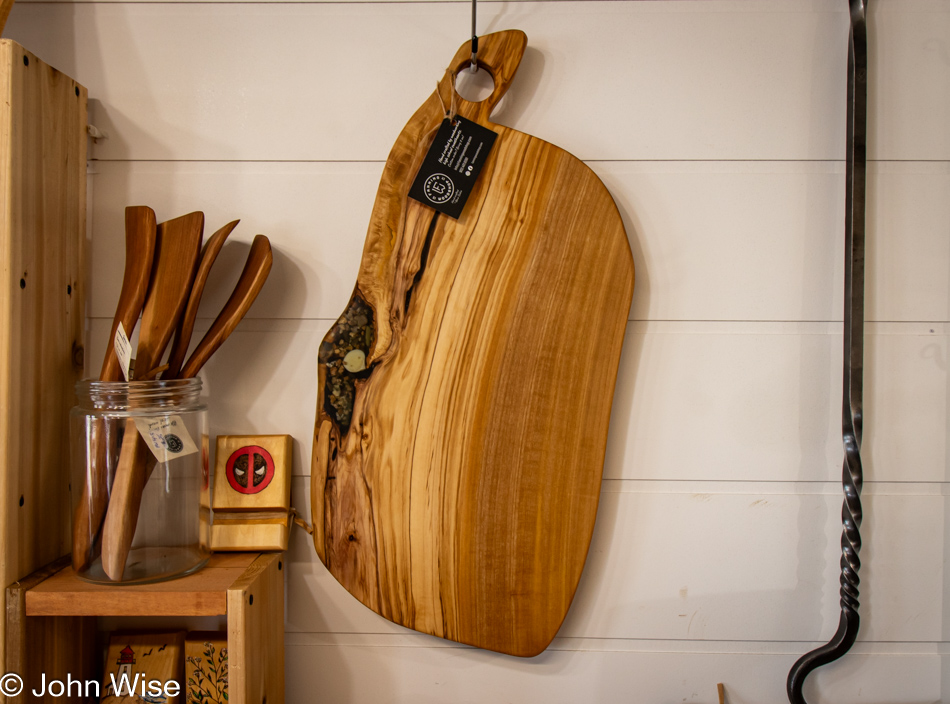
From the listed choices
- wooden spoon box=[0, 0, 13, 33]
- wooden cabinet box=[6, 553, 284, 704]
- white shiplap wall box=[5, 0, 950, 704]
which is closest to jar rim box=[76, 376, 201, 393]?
white shiplap wall box=[5, 0, 950, 704]

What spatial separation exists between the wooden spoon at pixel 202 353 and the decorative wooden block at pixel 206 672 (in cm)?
14

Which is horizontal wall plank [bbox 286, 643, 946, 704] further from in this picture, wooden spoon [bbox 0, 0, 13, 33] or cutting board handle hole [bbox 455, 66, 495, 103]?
wooden spoon [bbox 0, 0, 13, 33]

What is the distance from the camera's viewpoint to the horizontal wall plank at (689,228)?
2.42 feet

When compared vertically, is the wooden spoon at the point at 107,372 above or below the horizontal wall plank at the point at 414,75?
below

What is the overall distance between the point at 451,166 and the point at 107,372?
0.46 m

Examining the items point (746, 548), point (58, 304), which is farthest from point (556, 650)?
point (58, 304)

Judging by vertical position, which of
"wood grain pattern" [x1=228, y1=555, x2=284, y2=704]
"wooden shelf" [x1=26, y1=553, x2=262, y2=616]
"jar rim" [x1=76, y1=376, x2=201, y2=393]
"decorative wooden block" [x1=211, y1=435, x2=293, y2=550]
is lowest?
"wood grain pattern" [x1=228, y1=555, x2=284, y2=704]

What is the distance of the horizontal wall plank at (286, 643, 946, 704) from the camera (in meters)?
0.75

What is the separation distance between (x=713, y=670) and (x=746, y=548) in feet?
0.55

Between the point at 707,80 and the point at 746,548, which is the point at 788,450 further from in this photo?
the point at 707,80

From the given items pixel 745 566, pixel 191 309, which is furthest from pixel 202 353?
pixel 745 566

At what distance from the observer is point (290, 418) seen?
0.74m

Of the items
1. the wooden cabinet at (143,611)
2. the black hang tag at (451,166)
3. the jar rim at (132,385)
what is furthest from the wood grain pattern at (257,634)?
the black hang tag at (451,166)

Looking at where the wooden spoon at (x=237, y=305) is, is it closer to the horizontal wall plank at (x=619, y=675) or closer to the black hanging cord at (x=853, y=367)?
the horizontal wall plank at (x=619, y=675)
